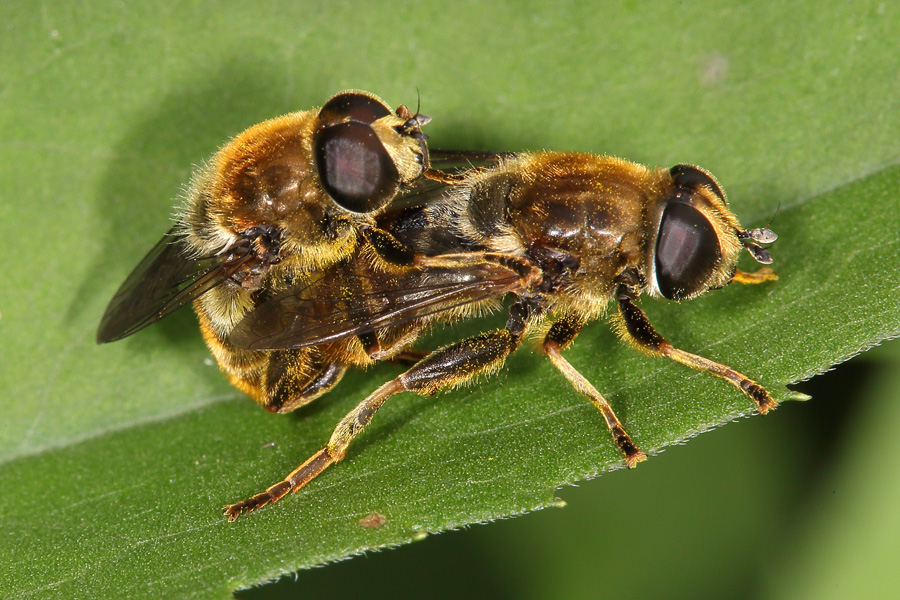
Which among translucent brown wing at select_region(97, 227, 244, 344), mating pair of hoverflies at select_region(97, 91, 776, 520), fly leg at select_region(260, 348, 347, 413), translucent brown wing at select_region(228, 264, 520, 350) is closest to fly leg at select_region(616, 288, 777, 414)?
mating pair of hoverflies at select_region(97, 91, 776, 520)

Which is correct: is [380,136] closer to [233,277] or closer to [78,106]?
[233,277]

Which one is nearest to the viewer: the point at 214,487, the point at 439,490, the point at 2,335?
the point at 439,490

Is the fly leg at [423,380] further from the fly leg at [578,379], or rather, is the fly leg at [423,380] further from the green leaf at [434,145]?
the fly leg at [578,379]

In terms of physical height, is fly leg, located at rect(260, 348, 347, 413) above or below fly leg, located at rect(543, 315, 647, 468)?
below

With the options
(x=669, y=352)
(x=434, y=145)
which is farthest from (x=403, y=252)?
(x=669, y=352)

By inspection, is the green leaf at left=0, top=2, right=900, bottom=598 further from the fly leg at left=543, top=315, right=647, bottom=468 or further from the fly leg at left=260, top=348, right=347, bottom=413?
the fly leg at left=260, top=348, right=347, bottom=413

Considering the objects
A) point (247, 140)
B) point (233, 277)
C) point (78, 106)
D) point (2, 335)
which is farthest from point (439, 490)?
point (78, 106)

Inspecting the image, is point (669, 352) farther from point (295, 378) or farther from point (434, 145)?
point (434, 145)
